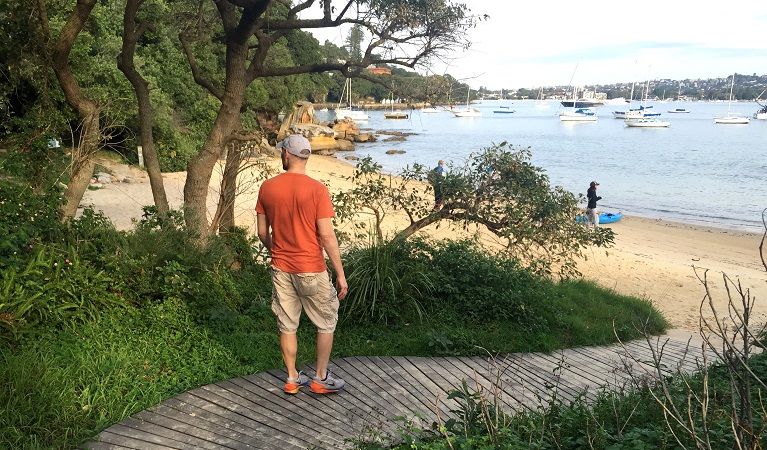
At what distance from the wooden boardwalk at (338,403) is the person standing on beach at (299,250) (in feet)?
0.84

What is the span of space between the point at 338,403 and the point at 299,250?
1.14 metres

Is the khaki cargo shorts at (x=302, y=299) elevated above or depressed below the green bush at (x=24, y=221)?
below

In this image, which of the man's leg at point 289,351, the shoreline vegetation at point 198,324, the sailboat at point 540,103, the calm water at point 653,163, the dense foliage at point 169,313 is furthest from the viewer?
the sailboat at point 540,103

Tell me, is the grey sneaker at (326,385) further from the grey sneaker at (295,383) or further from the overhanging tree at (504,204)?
the overhanging tree at (504,204)

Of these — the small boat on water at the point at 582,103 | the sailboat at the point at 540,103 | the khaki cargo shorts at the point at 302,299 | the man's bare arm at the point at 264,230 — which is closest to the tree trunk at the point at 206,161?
the man's bare arm at the point at 264,230

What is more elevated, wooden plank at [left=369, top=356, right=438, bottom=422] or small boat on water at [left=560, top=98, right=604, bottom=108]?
small boat on water at [left=560, top=98, right=604, bottom=108]

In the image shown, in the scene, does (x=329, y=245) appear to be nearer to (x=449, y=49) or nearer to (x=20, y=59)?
(x=449, y=49)

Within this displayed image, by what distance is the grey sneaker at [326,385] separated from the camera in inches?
176

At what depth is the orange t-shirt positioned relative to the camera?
4277 millimetres

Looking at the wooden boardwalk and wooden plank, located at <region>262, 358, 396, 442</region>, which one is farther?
wooden plank, located at <region>262, 358, 396, 442</region>

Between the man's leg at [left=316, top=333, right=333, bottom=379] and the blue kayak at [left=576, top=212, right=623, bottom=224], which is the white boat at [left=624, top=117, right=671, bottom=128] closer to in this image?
the blue kayak at [left=576, top=212, right=623, bottom=224]

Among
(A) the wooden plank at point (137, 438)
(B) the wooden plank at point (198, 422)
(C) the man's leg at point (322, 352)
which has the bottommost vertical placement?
(B) the wooden plank at point (198, 422)

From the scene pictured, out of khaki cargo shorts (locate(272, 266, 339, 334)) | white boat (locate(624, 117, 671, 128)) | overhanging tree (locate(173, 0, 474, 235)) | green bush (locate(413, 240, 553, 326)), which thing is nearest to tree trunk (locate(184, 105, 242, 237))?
overhanging tree (locate(173, 0, 474, 235))

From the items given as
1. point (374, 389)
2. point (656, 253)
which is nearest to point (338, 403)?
point (374, 389)
